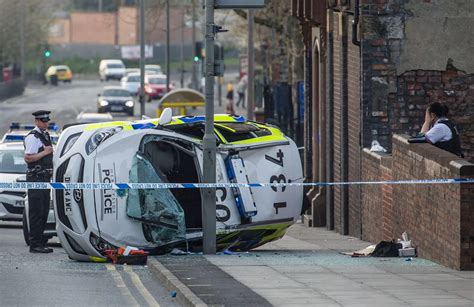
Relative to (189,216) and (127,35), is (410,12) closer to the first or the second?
(189,216)

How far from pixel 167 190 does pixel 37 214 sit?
2.33m

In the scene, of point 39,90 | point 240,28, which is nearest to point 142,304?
point 240,28

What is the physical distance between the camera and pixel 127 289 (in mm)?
14516

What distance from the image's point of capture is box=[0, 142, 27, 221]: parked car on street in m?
24.3

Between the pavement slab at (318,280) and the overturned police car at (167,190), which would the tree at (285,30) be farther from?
the pavement slab at (318,280)

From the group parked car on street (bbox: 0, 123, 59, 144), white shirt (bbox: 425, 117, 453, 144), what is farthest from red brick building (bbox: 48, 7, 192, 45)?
white shirt (bbox: 425, 117, 453, 144)

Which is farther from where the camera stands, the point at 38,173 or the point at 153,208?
the point at 38,173

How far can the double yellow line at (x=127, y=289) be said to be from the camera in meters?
13.4

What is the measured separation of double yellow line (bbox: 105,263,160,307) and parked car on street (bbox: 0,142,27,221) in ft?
23.8

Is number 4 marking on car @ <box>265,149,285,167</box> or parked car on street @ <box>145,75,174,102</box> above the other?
number 4 marking on car @ <box>265,149,285,167</box>

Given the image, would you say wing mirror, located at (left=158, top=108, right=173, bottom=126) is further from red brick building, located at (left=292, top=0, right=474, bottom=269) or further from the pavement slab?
red brick building, located at (left=292, top=0, right=474, bottom=269)

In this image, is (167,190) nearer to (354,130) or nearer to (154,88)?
(354,130)

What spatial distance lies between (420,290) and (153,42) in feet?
406

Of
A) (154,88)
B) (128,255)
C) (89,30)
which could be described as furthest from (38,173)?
(89,30)
